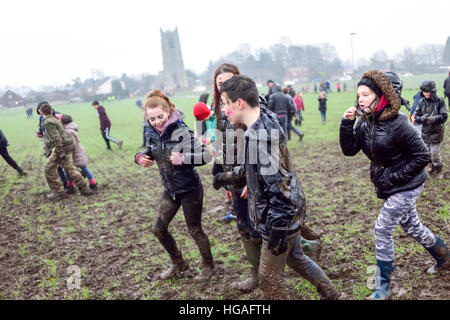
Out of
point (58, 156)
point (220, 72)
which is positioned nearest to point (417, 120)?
point (220, 72)

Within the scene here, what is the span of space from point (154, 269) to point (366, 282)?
8.36ft

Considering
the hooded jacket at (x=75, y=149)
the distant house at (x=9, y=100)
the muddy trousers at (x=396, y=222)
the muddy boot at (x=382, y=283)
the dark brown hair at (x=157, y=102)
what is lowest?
the muddy boot at (x=382, y=283)

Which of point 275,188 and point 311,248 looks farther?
point 311,248

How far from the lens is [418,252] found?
4.27 metres

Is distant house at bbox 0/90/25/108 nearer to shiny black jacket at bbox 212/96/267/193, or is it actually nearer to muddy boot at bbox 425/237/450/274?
shiny black jacket at bbox 212/96/267/193

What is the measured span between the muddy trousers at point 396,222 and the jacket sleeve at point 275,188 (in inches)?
43.1

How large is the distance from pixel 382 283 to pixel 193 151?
7.40ft

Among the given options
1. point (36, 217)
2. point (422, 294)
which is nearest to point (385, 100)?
point (422, 294)

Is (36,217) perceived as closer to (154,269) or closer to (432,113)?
(154,269)

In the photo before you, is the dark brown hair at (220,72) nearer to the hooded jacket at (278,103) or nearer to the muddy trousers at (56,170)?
the muddy trousers at (56,170)

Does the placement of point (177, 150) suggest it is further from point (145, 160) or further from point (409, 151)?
point (409, 151)

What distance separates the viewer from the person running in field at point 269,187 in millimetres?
2666

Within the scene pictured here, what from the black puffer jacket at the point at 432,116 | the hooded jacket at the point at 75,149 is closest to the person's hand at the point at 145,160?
the hooded jacket at the point at 75,149

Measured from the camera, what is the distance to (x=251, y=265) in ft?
12.9
